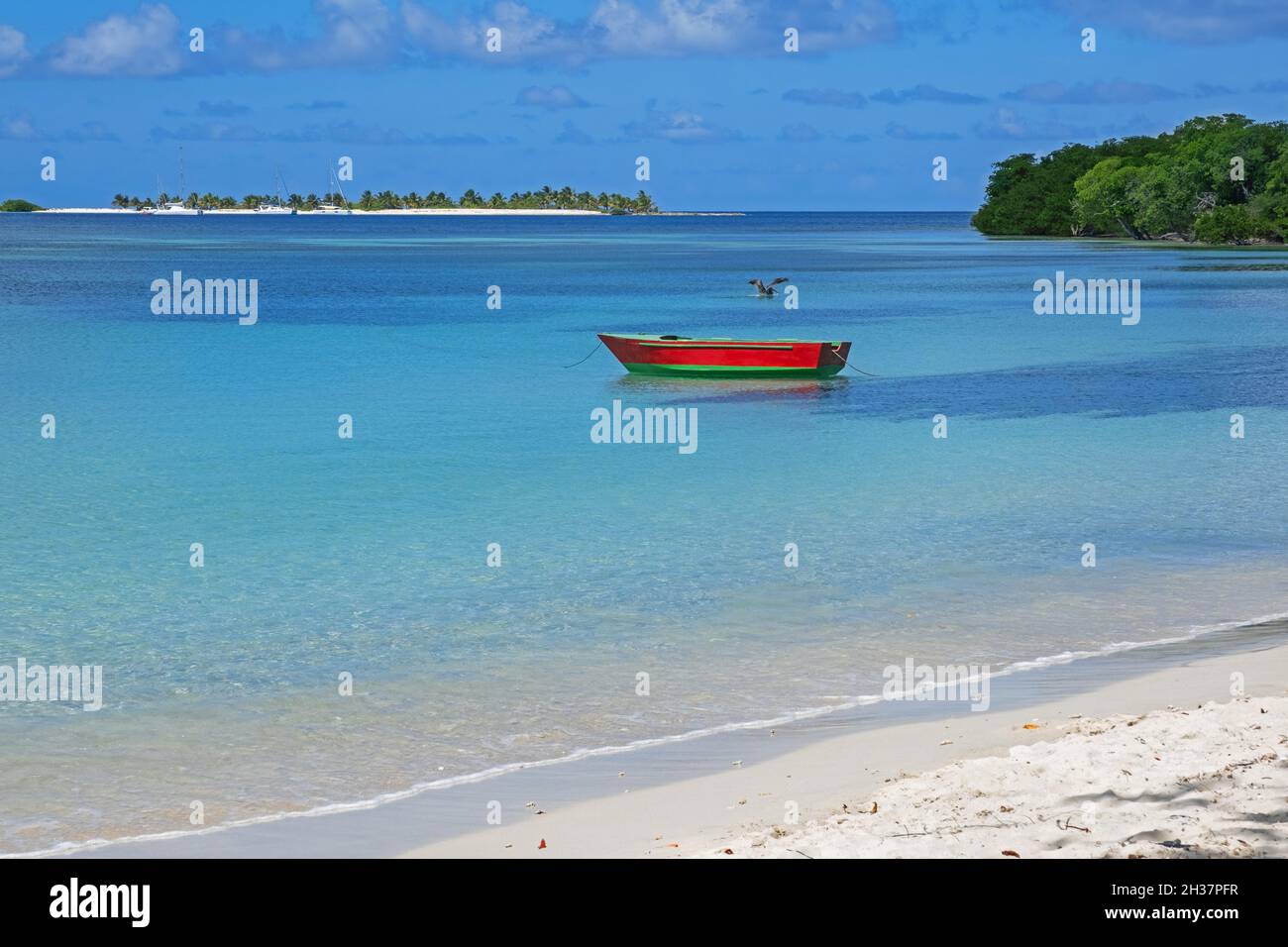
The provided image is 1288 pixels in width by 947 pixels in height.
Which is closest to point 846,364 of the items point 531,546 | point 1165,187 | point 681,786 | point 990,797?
point 531,546

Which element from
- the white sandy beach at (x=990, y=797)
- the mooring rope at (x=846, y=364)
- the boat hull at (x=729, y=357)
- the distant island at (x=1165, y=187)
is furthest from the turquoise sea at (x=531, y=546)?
the distant island at (x=1165, y=187)

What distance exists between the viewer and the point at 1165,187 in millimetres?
119375

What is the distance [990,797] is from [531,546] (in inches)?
374

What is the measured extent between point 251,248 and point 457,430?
109714 mm

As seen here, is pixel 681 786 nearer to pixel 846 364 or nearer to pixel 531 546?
pixel 531 546

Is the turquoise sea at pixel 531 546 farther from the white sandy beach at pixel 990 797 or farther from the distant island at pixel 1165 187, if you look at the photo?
the distant island at pixel 1165 187

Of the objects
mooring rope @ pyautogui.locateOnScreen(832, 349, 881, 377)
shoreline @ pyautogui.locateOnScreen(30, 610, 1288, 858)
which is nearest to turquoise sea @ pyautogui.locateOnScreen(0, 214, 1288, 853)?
shoreline @ pyautogui.locateOnScreen(30, 610, 1288, 858)

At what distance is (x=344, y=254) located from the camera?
121438 mm

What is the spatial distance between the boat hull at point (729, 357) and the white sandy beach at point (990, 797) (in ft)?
74.4

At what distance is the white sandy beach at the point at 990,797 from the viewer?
21.2ft

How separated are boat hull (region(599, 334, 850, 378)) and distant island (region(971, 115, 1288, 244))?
81797mm

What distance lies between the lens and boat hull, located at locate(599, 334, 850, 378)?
32.0 m
